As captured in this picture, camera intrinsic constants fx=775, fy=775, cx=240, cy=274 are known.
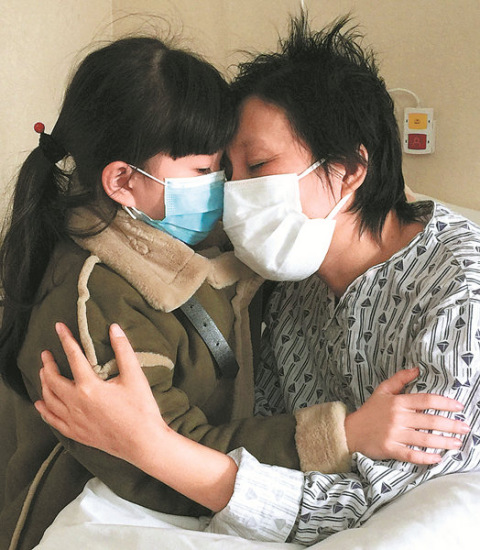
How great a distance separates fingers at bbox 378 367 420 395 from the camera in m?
1.19

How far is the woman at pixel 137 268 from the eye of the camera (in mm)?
1237

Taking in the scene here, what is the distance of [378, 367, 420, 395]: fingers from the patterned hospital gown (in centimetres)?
1

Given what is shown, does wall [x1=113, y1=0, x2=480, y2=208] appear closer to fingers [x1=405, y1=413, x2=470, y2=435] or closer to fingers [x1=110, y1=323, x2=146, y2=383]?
fingers [x1=405, y1=413, x2=470, y2=435]

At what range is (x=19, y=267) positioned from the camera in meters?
1.38

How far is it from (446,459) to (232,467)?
1.04 feet

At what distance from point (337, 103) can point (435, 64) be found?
116 cm

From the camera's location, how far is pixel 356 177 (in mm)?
1370

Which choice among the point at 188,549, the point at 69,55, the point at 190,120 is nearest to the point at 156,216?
the point at 190,120

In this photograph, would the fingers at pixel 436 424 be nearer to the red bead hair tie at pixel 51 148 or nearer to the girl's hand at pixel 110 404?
A: the girl's hand at pixel 110 404

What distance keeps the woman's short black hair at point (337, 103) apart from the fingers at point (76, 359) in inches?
20.5

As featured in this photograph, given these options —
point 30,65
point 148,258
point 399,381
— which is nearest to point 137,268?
point 148,258

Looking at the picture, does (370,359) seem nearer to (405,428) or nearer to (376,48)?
(405,428)

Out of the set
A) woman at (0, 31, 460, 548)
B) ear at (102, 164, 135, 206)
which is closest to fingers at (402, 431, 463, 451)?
woman at (0, 31, 460, 548)

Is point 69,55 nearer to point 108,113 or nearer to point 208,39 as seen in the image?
Result: point 208,39
